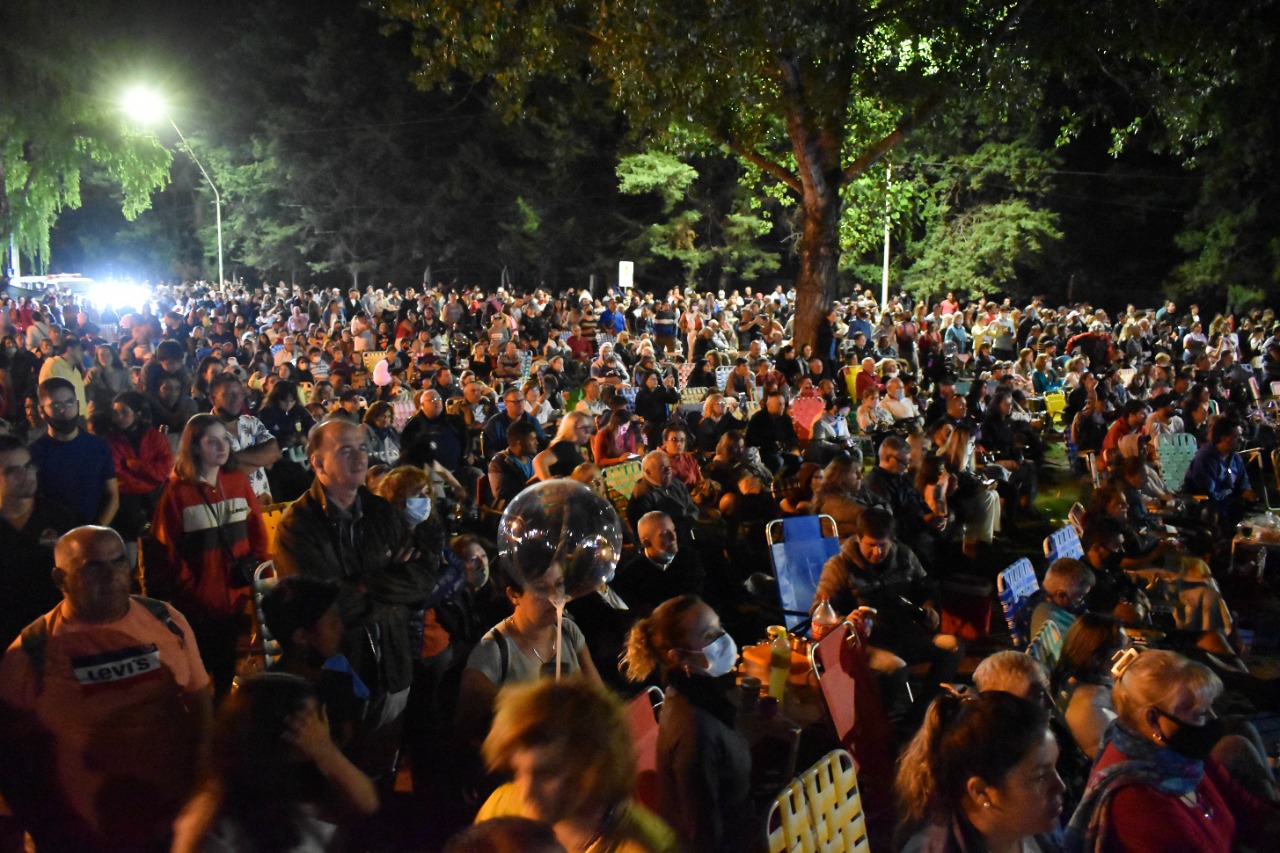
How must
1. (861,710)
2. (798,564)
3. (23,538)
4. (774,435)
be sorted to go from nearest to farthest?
(23,538) < (861,710) < (798,564) < (774,435)

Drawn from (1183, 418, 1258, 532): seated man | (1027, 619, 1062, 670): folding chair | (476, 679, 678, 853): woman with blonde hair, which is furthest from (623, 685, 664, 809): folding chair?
(1183, 418, 1258, 532): seated man

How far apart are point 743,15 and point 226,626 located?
42.6 ft

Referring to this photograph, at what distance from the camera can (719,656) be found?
359 cm

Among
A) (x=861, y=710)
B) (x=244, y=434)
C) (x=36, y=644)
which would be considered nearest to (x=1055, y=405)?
(x=244, y=434)

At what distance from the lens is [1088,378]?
1388 centimetres

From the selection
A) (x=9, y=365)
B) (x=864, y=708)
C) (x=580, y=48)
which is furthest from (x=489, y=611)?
(x=580, y=48)

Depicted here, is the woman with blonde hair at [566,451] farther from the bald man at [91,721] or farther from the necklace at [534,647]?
the bald man at [91,721]

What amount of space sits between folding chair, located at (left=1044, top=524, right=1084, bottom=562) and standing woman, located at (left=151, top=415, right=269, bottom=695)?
5071 mm

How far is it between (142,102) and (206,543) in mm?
22831

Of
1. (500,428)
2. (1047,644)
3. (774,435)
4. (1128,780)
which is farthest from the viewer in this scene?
(774,435)

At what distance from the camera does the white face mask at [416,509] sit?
5695mm

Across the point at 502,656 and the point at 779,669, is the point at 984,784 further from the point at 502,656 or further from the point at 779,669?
the point at 779,669

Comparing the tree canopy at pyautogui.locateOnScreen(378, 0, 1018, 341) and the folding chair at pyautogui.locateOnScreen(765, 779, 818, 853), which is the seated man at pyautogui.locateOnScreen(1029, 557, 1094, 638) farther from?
the tree canopy at pyautogui.locateOnScreen(378, 0, 1018, 341)

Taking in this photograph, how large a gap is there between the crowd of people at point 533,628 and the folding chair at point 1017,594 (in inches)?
11.2
